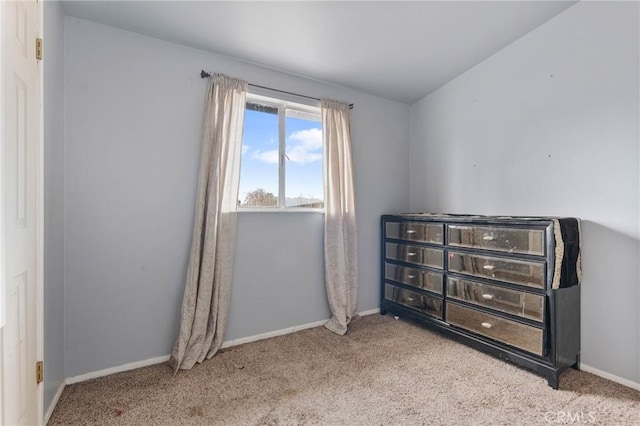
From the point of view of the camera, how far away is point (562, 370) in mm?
1842

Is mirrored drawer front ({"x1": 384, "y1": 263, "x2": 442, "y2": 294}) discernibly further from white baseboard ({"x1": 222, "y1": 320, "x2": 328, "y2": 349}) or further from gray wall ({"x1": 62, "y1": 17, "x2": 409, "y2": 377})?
gray wall ({"x1": 62, "y1": 17, "x2": 409, "y2": 377})

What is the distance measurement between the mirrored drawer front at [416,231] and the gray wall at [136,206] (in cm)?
116

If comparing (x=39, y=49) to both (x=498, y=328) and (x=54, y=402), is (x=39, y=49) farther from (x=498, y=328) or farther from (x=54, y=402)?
(x=498, y=328)

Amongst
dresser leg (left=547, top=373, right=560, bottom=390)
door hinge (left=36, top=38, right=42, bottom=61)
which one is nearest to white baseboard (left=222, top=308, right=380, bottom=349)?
dresser leg (left=547, top=373, right=560, bottom=390)

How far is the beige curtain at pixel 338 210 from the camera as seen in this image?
2.73m

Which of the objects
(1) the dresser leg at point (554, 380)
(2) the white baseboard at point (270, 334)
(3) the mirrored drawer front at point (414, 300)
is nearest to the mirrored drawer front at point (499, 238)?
(3) the mirrored drawer front at point (414, 300)

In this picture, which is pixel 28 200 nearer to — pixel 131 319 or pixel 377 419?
pixel 131 319

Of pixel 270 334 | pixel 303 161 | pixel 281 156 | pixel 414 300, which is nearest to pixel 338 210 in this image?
pixel 303 161

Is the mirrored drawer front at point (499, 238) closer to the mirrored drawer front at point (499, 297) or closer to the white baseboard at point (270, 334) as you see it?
the mirrored drawer front at point (499, 297)

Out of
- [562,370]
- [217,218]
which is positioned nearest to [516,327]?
[562,370]

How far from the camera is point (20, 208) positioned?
116cm

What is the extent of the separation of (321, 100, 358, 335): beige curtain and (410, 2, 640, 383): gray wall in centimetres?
115

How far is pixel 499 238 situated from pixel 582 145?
837 mm

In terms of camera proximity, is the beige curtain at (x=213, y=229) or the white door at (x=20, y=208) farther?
the beige curtain at (x=213, y=229)
